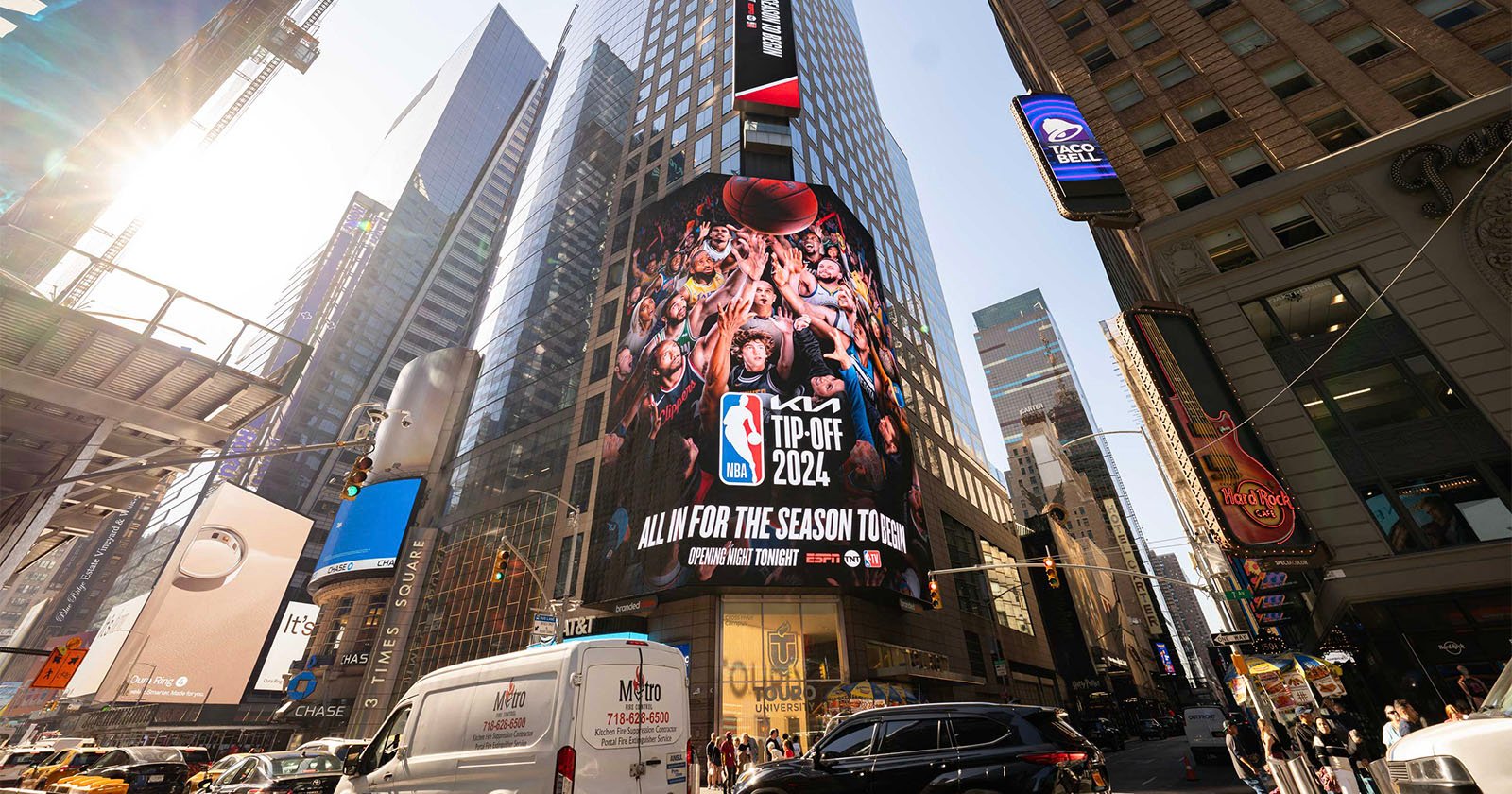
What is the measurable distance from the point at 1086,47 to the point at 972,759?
38.9 m

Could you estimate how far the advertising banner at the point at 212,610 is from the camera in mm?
49781

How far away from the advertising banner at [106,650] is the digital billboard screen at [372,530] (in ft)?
74.2

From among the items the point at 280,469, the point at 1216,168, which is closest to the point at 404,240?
the point at 280,469

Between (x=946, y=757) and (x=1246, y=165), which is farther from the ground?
(x=1246, y=165)

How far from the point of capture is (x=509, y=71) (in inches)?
5261

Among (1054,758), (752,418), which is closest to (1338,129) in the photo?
(752,418)

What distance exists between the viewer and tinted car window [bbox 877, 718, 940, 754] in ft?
27.7

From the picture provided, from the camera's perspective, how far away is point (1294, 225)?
22109 millimetres

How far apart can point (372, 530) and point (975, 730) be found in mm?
49846

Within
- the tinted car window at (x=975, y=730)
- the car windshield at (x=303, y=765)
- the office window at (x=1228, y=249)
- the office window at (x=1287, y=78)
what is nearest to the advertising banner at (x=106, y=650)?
the car windshield at (x=303, y=765)

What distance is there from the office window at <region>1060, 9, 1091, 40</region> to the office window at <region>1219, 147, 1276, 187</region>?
1405 centimetres

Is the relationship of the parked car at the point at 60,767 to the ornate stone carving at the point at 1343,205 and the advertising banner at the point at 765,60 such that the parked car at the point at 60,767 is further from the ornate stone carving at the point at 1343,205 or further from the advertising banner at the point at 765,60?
the ornate stone carving at the point at 1343,205

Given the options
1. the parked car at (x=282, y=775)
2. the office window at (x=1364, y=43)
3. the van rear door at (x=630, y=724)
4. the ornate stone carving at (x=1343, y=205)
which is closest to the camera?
the van rear door at (x=630, y=724)

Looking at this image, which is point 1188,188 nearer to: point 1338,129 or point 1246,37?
point 1338,129
